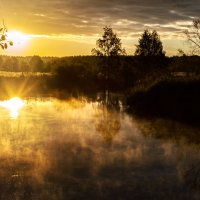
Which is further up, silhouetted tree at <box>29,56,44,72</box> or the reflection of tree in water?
silhouetted tree at <box>29,56,44,72</box>

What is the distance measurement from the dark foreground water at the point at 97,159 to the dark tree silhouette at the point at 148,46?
65091 millimetres

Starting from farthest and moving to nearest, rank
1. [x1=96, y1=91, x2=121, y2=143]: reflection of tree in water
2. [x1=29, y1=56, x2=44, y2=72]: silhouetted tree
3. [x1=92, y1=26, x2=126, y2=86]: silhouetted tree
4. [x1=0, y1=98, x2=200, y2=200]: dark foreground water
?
1. [x1=29, y1=56, x2=44, y2=72]: silhouetted tree
2. [x1=92, y1=26, x2=126, y2=86]: silhouetted tree
3. [x1=96, y1=91, x2=121, y2=143]: reflection of tree in water
4. [x1=0, y1=98, x2=200, y2=200]: dark foreground water

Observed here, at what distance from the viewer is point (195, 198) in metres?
13.7

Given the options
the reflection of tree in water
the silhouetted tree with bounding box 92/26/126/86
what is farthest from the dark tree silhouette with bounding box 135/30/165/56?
the reflection of tree in water

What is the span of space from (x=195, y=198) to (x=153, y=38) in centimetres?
8597

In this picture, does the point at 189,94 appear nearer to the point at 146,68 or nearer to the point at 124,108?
the point at 124,108

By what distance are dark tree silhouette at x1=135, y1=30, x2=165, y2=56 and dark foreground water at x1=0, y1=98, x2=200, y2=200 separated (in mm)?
65091

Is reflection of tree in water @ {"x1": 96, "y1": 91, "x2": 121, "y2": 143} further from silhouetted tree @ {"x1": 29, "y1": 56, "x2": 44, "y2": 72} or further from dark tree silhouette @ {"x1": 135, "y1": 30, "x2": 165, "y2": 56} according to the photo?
silhouetted tree @ {"x1": 29, "y1": 56, "x2": 44, "y2": 72}

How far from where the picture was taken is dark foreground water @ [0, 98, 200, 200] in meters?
14.4

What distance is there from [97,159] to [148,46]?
79190 mm

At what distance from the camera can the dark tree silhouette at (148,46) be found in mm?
96000

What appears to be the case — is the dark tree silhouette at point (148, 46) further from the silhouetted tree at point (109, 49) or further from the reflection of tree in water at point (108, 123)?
the reflection of tree in water at point (108, 123)

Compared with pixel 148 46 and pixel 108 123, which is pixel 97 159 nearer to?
pixel 108 123

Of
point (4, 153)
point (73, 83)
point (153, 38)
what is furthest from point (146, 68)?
point (4, 153)
